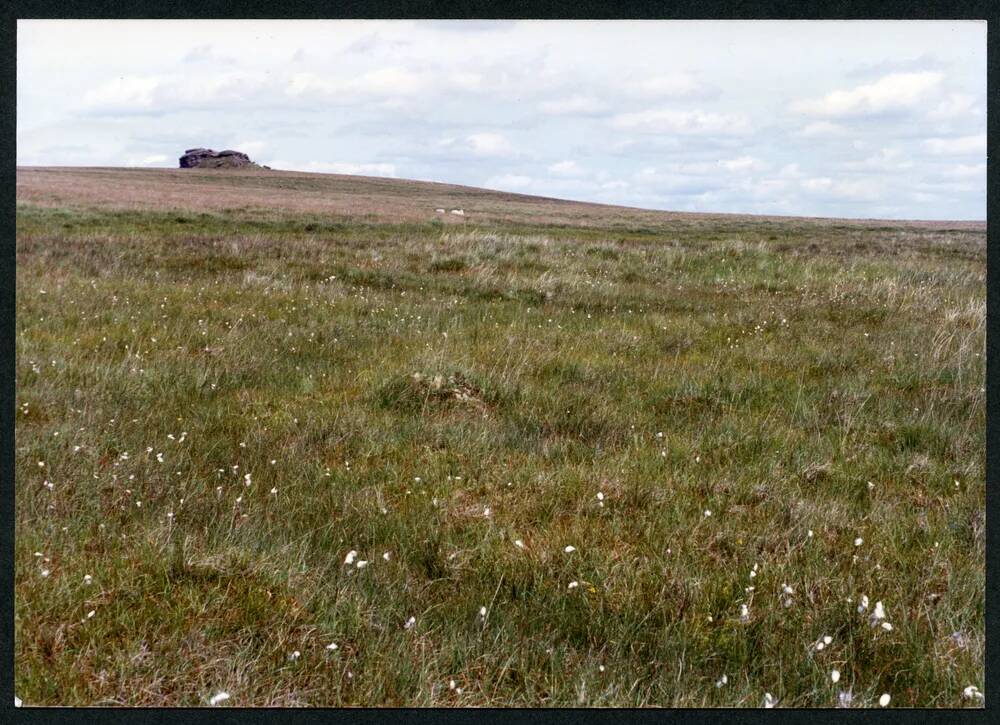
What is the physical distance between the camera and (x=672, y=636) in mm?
3584

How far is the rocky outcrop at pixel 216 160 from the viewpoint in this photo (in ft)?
419

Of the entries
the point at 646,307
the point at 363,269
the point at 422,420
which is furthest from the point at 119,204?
the point at 422,420

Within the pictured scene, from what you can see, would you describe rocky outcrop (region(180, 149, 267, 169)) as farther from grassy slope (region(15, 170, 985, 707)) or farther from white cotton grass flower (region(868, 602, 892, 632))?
white cotton grass flower (region(868, 602, 892, 632))

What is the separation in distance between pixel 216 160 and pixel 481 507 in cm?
14035

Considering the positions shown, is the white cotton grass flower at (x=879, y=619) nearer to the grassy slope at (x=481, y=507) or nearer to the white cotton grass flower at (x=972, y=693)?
the grassy slope at (x=481, y=507)

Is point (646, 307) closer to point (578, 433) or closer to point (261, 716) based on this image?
point (578, 433)

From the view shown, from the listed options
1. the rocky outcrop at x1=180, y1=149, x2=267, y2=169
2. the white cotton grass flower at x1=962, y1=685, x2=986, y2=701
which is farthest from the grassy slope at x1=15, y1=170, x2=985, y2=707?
the rocky outcrop at x1=180, y1=149, x2=267, y2=169

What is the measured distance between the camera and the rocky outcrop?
127625mm

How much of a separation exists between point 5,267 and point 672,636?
388cm

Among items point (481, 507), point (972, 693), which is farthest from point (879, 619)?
point (481, 507)

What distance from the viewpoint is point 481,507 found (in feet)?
15.8

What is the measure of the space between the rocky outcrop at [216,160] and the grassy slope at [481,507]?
130 metres

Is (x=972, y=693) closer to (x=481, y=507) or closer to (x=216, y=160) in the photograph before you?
(x=481, y=507)

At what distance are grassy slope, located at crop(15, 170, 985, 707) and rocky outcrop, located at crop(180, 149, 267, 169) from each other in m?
130
